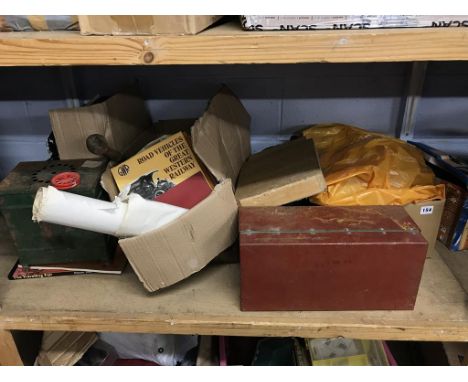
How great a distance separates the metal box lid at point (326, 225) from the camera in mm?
803

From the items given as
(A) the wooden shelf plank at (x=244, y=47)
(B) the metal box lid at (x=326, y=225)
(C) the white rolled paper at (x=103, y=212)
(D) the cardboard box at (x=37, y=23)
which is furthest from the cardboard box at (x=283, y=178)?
(D) the cardboard box at (x=37, y=23)

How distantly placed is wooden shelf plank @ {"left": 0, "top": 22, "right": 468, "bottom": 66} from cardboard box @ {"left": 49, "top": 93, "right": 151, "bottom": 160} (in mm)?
301

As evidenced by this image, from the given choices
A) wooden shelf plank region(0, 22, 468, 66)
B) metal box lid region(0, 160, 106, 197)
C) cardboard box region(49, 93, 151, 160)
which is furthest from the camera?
cardboard box region(49, 93, 151, 160)

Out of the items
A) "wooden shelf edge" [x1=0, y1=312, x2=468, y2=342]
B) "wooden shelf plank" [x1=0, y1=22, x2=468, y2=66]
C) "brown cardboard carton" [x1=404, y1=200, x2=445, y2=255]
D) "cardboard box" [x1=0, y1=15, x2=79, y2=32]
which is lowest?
"wooden shelf edge" [x1=0, y1=312, x2=468, y2=342]

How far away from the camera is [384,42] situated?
663 mm

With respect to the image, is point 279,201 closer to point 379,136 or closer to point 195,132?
point 195,132

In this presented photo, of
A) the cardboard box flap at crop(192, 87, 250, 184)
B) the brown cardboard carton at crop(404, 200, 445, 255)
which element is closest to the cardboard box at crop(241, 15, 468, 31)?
the cardboard box flap at crop(192, 87, 250, 184)

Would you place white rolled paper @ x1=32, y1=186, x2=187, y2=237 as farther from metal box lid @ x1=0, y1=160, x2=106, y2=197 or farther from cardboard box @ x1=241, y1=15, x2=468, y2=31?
cardboard box @ x1=241, y1=15, x2=468, y2=31

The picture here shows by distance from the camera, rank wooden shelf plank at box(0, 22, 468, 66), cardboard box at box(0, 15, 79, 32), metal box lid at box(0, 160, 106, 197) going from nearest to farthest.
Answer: wooden shelf plank at box(0, 22, 468, 66) → cardboard box at box(0, 15, 79, 32) → metal box lid at box(0, 160, 106, 197)

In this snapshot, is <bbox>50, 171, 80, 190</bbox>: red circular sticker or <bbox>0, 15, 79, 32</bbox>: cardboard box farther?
<bbox>50, 171, 80, 190</bbox>: red circular sticker

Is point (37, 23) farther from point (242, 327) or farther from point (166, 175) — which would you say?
point (242, 327)

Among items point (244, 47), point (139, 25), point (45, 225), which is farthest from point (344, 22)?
point (45, 225)

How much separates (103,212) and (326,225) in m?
0.46

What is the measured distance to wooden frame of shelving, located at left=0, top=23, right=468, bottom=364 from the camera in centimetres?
67
